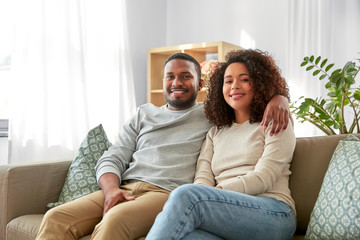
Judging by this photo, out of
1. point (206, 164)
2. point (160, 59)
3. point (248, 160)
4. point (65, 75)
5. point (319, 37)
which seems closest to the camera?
point (248, 160)

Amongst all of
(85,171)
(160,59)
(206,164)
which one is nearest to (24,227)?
(85,171)

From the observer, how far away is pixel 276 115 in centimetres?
147

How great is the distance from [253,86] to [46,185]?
104cm

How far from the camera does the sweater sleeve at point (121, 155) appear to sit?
5.70ft

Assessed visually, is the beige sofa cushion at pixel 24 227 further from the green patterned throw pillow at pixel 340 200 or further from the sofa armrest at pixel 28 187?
the green patterned throw pillow at pixel 340 200

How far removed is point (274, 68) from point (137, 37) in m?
2.28

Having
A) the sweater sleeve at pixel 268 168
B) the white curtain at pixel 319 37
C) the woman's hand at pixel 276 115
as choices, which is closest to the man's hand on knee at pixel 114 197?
the sweater sleeve at pixel 268 168

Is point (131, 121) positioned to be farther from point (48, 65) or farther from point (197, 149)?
point (48, 65)

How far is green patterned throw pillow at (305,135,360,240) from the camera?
1246 mm

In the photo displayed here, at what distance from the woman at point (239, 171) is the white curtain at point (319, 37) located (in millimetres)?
1551

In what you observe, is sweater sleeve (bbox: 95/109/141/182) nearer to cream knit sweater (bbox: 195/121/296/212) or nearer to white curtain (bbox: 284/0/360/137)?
cream knit sweater (bbox: 195/121/296/212)

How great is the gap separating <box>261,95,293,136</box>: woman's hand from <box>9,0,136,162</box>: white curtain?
5.77 feet

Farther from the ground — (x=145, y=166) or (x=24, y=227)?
(x=145, y=166)

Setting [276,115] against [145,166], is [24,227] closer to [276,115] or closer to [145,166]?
[145,166]
